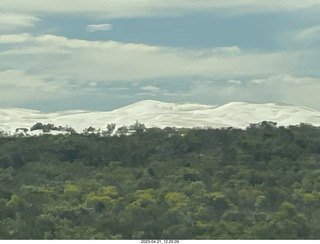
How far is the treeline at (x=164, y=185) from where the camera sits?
57.5 meters

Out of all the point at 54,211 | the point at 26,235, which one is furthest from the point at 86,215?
the point at 26,235

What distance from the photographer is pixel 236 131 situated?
12325 cm

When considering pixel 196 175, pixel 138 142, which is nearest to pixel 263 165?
pixel 196 175

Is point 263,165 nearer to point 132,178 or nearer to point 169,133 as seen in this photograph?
point 132,178

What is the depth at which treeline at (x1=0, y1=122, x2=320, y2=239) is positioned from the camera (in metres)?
57.5

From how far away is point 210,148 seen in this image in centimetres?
11000

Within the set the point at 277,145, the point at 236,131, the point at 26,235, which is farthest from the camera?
the point at 236,131

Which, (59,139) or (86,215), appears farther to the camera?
(59,139)

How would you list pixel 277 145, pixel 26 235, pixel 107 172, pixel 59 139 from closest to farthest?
pixel 26 235, pixel 107 172, pixel 277 145, pixel 59 139

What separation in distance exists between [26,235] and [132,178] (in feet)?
107

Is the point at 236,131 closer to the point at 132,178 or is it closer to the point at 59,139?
the point at 59,139

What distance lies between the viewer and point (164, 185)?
3167 inches

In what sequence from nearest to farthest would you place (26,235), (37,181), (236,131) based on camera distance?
(26,235) < (37,181) < (236,131)

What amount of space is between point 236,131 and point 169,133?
11624 mm
